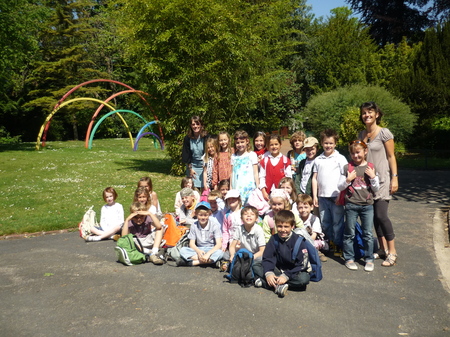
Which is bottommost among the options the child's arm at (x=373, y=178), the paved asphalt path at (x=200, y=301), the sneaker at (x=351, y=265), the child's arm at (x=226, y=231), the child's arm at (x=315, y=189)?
the paved asphalt path at (x=200, y=301)

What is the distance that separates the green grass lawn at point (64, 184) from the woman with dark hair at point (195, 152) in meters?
2.27

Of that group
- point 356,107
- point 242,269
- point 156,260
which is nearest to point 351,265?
point 242,269

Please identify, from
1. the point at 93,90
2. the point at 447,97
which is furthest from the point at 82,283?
the point at 93,90

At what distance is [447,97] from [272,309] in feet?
74.3

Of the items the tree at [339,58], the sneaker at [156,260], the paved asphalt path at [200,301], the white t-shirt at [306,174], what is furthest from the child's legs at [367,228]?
the tree at [339,58]

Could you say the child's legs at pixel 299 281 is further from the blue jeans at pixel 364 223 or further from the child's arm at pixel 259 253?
the blue jeans at pixel 364 223

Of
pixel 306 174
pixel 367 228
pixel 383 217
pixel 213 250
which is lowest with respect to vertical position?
pixel 213 250

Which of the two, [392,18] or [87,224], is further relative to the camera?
[392,18]

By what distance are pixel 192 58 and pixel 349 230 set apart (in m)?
11.0

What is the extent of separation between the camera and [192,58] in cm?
1561

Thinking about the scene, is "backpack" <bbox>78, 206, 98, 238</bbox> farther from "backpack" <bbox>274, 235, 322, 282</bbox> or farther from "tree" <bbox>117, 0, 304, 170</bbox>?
"tree" <bbox>117, 0, 304, 170</bbox>

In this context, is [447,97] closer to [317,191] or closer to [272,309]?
[317,191]

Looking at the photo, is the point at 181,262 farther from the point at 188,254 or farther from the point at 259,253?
the point at 259,253

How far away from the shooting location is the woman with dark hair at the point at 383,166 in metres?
6.05
